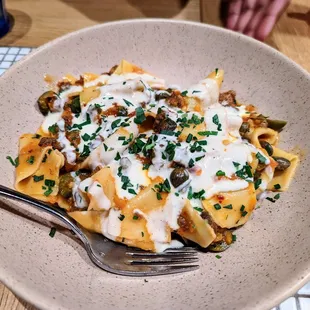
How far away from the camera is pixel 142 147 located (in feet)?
9.07

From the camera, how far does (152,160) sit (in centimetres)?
267

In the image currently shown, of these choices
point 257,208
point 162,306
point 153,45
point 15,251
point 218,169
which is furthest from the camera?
point 153,45

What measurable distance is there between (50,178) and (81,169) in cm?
22

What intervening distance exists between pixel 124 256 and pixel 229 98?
153 centimetres

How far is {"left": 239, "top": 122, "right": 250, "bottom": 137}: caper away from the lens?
3.05m

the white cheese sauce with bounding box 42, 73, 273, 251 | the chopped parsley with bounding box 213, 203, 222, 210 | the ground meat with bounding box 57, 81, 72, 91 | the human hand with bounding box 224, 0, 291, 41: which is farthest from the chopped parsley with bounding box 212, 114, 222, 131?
the human hand with bounding box 224, 0, 291, 41

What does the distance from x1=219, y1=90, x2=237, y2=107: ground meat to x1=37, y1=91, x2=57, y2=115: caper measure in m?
1.29

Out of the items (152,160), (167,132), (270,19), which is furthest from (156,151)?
(270,19)

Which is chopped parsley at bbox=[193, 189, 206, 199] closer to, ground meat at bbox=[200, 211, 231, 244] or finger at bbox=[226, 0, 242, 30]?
ground meat at bbox=[200, 211, 231, 244]

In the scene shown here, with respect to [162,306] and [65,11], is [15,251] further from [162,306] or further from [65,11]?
[65,11]

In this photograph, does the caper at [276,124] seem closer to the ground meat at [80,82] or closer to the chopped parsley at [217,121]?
the chopped parsley at [217,121]

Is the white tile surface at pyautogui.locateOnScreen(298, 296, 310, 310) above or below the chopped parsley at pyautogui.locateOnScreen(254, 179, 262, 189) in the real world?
below

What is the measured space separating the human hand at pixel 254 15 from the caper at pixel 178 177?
247 cm

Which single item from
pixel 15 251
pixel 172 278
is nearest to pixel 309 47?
pixel 172 278
